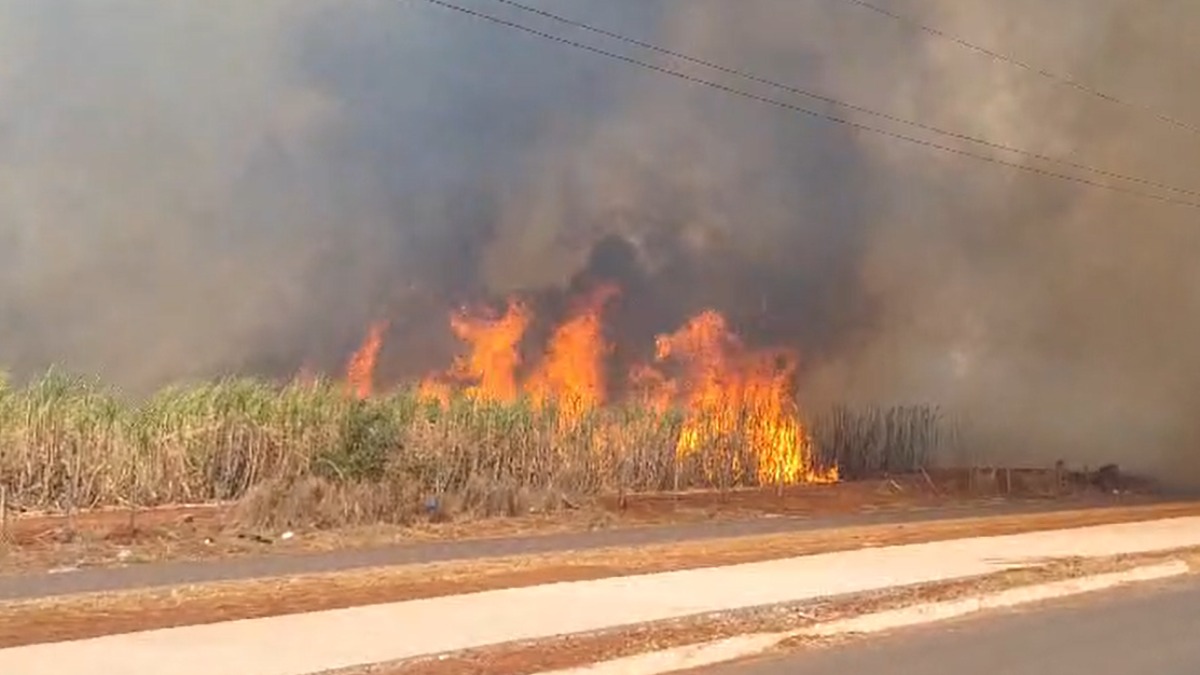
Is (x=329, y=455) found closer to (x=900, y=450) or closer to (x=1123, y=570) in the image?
(x=1123, y=570)

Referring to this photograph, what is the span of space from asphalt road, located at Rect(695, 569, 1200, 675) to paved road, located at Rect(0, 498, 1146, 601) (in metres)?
6.12

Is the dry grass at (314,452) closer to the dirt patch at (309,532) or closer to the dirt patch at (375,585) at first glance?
the dirt patch at (309,532)

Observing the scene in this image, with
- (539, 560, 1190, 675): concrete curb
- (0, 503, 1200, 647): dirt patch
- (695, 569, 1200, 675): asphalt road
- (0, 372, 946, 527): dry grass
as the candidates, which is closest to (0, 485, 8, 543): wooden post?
(0, 372, 946, 527): dry grass

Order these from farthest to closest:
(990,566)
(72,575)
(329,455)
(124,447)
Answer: (329,455)
(124,447)
(990,566)
(72,575)

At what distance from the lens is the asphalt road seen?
9.13 meters

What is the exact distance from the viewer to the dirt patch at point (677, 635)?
877 centimetres

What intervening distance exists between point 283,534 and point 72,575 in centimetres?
416

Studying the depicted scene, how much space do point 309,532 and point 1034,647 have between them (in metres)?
10.5

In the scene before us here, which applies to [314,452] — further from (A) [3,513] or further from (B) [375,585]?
(B) [375,585]

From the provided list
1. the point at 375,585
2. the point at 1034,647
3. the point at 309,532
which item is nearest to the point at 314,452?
the point at 309,532

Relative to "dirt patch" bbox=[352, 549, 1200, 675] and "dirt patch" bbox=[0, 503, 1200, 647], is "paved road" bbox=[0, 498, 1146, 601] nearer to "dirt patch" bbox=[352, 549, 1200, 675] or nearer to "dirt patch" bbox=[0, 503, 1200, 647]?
"dirt patch" bbox=[0, 503, 1200, 647]

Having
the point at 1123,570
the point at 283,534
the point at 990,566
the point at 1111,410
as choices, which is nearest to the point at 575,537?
the point at 283,534

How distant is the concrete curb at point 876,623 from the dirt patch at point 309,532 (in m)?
7.41

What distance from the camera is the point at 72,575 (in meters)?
13.6
